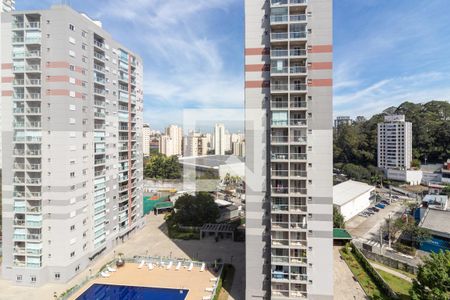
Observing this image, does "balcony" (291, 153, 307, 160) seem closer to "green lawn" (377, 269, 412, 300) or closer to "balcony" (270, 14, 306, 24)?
"balcony" (270, 14, 306, 24)

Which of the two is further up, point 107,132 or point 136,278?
point 107,132

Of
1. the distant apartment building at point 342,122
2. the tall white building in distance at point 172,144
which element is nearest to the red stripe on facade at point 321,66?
the tall white building in distance at point 172,144

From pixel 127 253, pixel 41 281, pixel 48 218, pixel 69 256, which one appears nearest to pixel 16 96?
pixel 48 218

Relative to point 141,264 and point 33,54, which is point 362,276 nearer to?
point 141,264

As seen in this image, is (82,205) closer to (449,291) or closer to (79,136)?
(79,136)

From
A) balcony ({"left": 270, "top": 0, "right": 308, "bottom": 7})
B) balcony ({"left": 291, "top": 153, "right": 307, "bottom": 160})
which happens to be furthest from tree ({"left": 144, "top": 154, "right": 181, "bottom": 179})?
balcony ({"left": 270, "top": 0, "right": 308, "bottom": 7})

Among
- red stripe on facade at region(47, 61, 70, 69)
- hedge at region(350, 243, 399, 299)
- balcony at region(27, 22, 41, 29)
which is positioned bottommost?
hedge at region(350, 243, 399, 299)
